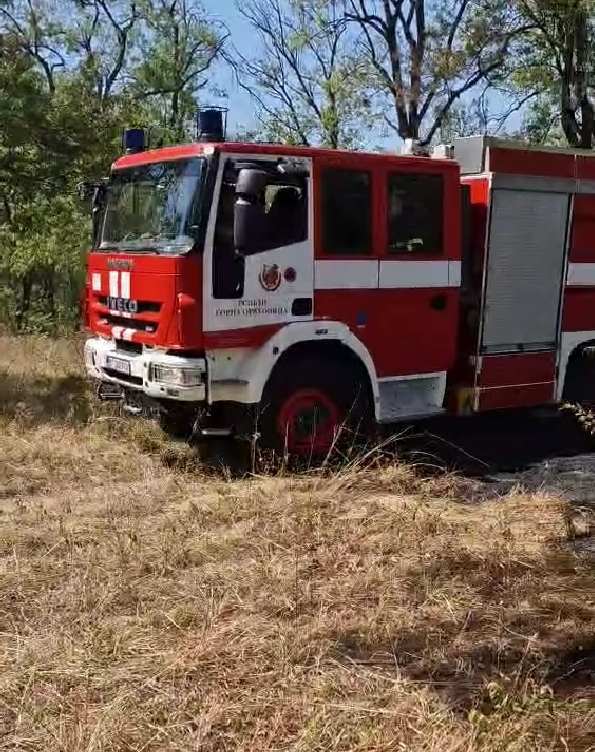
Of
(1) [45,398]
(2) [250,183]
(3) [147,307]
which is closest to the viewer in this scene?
(2) [250,183]

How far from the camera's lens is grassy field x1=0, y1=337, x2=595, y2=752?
116 inches

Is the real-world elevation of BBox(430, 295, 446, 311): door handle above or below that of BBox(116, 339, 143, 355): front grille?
above

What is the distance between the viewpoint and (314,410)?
691cm

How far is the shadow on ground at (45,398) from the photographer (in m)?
8.43

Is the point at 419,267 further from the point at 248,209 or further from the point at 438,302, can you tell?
the point at 248,209

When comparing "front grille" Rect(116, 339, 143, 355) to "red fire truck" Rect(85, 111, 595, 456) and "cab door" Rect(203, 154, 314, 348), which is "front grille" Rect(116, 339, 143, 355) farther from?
"cab door" Rect(203, 154, 314, 348)

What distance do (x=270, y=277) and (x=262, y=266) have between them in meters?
0.11

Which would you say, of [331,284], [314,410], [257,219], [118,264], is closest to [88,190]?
[118,264]

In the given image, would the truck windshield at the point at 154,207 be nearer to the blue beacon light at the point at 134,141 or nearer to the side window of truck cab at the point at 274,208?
the side window of truck cab at the point at 274,208

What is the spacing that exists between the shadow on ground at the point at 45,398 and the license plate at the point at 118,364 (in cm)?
141

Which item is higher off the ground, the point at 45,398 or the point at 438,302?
the point at 438,302

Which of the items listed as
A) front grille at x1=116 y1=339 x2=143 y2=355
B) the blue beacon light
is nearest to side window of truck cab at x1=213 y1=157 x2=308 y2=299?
front grille at x1=116 y1=339 x2=143 y2=355

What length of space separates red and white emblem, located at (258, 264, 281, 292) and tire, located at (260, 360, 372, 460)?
677 mm

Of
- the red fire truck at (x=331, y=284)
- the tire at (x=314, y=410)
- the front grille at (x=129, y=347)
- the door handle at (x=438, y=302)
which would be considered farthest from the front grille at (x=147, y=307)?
the door handle at (x=438, y=302)
